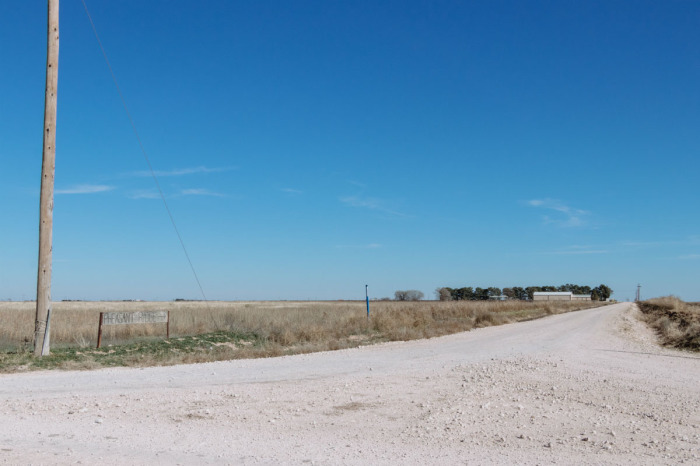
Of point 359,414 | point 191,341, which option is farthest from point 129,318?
point 359,414

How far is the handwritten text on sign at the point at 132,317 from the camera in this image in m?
18.1

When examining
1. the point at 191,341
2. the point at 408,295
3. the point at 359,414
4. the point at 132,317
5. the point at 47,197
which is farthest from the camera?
the point at 408,295

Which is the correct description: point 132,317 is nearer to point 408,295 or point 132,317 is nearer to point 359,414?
point 359,414

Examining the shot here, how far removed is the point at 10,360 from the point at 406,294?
150m

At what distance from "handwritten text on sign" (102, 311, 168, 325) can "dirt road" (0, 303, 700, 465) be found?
19.3 feet

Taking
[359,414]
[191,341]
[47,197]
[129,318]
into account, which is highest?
[47,197]

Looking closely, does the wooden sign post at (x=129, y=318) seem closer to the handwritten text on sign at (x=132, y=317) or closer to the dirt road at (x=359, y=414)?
the handwritten text on sign at (x=132, y=317)

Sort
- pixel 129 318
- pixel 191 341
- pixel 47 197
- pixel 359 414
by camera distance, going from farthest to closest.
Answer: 1. pixel 129 318
2. pixel 191 341
3. pixel 47 197
4. pixel 359 414

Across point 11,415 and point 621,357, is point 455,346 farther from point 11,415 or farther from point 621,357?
point 11,415

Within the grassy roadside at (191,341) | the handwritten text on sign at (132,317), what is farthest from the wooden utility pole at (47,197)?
the handwritten text on sign at (132,317)

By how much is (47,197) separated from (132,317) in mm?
5204

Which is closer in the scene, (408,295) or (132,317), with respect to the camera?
(132,317)

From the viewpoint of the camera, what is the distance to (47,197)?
1552cm

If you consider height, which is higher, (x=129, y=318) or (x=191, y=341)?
(x=129, y=318)
